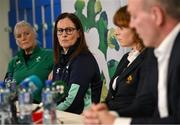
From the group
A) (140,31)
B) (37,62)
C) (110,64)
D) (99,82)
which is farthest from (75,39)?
(140,31)

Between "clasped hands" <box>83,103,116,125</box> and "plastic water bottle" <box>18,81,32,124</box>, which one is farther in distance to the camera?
"plastic water bottle" <box>18,81,32,124</box>

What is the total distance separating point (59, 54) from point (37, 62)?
0.54 m

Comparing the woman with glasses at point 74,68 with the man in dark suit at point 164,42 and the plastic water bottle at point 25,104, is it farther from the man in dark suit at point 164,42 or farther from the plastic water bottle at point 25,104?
the man in dark suit at point 164,42

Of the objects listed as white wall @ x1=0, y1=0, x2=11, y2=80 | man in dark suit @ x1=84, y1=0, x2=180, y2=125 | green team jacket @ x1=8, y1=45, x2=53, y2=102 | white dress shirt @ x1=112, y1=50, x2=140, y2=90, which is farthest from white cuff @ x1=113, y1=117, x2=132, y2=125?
white wall @ x1=0, y1=0, x2=11, y2=80

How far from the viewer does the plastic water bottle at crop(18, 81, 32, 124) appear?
63.2 inches

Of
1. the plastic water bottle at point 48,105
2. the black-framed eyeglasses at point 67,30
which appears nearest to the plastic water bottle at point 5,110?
the plastic water bottle at point 48,105

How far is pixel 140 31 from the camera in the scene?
4.56 feet

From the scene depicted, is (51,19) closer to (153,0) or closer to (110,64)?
(110,64)

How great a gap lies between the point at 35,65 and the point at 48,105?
1.66 metres

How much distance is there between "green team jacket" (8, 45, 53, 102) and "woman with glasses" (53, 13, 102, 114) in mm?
443

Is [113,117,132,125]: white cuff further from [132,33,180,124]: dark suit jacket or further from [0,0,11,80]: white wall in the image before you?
[0,0,11,80]: white wall

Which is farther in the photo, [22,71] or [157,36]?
[22,71]

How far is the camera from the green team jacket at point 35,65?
3.19 metres

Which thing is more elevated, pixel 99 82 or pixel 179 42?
pixel 179 42
